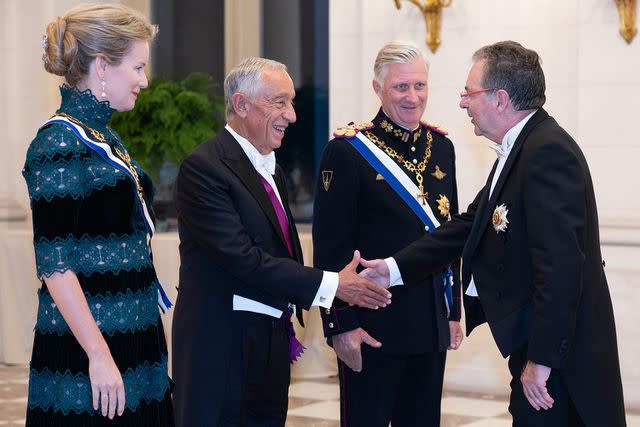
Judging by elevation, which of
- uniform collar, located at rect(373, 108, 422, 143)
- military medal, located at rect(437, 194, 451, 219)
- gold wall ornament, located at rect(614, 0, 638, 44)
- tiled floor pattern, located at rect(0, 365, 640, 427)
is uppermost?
gold wall ornament, located at rect(614, 0, 638, 44)

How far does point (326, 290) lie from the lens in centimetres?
291

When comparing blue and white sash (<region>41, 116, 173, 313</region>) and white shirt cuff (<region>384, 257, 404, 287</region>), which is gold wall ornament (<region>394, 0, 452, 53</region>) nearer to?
white shirt cuff (<region>384, 257, 404, 287</region>)

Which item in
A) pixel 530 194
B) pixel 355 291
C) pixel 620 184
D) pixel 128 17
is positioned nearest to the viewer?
pixel 128 17

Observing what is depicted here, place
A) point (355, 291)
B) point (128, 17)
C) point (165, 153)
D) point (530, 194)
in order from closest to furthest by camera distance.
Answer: point (128, 17) < point (530, 194) < point (355, 291) < point (165, 153)

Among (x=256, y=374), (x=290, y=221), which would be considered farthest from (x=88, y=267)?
(x=290, y=221)

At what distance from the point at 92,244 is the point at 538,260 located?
99 cm

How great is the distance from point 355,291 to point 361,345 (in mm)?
258

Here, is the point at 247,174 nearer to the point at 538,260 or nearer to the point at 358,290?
the point at 358,290

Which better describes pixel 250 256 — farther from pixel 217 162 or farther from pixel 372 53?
pixel 372 53

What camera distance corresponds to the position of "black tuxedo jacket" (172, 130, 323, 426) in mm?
2750

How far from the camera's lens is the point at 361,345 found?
3.21m

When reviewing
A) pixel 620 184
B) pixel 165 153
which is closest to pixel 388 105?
pixel 620 184

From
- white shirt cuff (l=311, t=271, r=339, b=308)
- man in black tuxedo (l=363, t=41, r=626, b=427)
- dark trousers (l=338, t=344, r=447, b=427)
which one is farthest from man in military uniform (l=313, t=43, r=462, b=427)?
man in black tuxedo (l=363, t=41, r=626, b=427)

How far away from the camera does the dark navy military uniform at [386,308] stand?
3.18 meters
